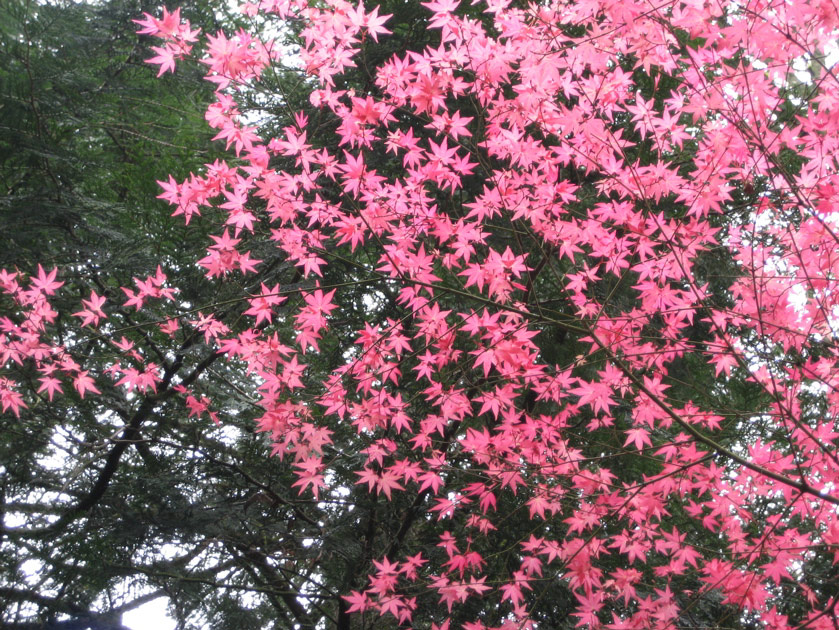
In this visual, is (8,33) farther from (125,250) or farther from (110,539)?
(110,539)

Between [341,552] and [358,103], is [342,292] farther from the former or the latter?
[358,103]

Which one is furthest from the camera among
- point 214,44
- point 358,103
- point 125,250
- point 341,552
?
point 125,250

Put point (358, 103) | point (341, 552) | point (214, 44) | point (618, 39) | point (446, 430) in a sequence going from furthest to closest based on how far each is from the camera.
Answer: point (446, 430) < point (341, 552) < point (618, 39) < point (214, 44) < point (358, 103)

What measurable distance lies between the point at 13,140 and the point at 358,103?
9.42 ft

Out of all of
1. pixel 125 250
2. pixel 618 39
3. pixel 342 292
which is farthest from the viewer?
pixel 342 292

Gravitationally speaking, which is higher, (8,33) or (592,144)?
(8,33)

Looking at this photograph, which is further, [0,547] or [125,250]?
[0,547]

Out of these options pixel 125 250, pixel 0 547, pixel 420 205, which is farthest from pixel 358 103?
pixel 0 547

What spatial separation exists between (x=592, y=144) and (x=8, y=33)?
3.91 m

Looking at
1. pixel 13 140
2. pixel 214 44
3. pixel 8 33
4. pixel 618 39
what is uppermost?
pixel 8 33

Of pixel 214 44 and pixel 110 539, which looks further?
pixel 110 539

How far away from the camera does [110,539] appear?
4.13 m

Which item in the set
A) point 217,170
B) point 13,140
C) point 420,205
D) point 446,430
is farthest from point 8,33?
point 446,430

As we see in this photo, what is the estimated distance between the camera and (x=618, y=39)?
319cm
